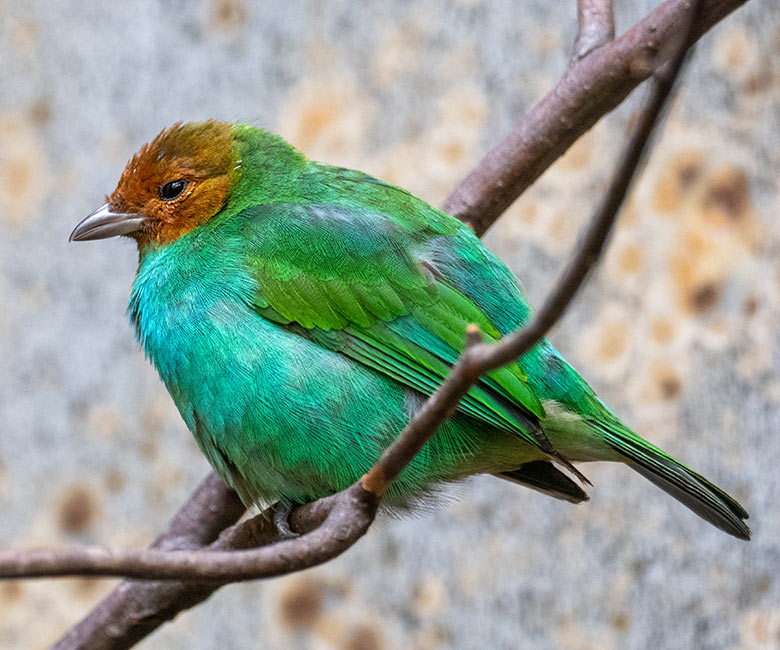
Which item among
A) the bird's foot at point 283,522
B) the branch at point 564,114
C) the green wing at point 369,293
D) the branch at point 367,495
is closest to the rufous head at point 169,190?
the green wing at point 369,293

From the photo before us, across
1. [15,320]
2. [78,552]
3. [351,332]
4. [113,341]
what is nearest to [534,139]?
[351,332]

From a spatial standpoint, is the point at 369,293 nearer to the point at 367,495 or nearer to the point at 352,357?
the point at 352,357

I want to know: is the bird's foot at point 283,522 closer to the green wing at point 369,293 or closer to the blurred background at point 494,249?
the green wing at point 369,293

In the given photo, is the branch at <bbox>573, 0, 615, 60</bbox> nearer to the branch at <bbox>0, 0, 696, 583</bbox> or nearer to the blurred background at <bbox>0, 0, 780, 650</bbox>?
the blurred background at <bbox>0, 0, 780, 650</bbox>

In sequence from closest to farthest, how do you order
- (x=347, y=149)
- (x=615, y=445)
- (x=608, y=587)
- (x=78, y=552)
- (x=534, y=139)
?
1. (x=78, y=552)
2. (x=615, y=445)
3. (x=534, y=139)
4. (x=608, y=587)
5. (x=347, y=149)

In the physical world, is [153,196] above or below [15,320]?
above

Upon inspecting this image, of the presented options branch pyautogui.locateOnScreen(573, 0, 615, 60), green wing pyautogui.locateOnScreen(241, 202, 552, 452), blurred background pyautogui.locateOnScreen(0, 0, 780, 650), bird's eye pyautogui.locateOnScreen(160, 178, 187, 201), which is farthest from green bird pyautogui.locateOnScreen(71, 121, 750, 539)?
blurred background pyautogui.locateOnScreen(0, 0, 780, 650)

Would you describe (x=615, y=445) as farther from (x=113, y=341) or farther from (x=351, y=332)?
(x=113, y=341)
